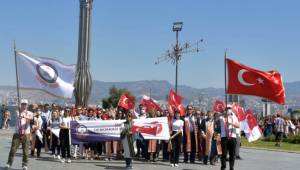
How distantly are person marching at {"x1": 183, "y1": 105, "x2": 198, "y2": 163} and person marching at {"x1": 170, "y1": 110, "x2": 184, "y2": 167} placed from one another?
1.25 m

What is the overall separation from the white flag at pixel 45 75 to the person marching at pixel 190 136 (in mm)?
4894

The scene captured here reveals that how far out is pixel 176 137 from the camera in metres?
18.9

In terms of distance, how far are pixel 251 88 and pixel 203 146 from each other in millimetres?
4655

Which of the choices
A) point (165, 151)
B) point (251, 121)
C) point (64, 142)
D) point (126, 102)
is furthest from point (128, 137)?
point (251, 121)

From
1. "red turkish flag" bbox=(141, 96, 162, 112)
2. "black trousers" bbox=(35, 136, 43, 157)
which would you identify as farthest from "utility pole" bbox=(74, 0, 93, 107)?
"black trousers" bbox=(35, 136, 43, 157)

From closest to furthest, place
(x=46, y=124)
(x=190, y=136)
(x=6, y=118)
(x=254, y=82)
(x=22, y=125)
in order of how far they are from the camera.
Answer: (x=22, y=125) → (x=254, y=82) → (x=190, y=136) → (x=46, y=124) → (x=6, y=118)

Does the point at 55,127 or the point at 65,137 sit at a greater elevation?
the point at 55,127

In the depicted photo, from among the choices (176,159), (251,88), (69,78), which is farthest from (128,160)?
(251,88)

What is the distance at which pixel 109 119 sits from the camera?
2116 cm

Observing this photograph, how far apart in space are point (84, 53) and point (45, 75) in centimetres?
3618

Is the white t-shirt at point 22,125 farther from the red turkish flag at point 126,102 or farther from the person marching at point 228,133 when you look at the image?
the red turkish flag at point 126,102

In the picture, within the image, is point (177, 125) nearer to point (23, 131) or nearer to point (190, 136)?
point (190, 136)

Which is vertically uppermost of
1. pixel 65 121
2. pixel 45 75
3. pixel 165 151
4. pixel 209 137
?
pixel 45 75

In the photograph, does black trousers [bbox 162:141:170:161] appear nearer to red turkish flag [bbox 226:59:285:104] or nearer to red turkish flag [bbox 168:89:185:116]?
red turkish flag [bbox 168:89:185:116]
